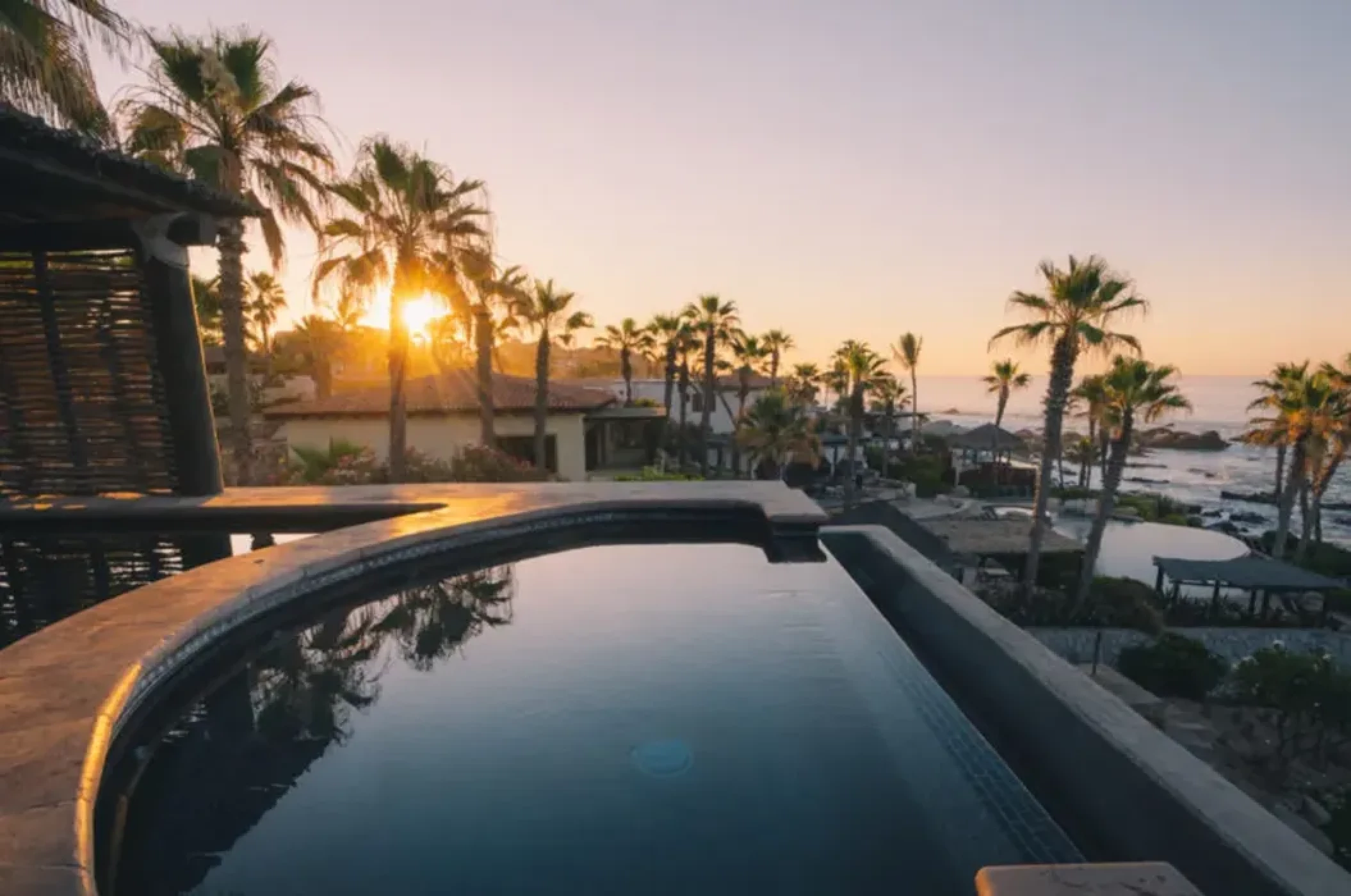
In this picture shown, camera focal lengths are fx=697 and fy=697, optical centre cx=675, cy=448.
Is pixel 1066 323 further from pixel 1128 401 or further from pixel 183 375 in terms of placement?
pixel 183 375

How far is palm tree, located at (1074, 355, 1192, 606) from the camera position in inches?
881

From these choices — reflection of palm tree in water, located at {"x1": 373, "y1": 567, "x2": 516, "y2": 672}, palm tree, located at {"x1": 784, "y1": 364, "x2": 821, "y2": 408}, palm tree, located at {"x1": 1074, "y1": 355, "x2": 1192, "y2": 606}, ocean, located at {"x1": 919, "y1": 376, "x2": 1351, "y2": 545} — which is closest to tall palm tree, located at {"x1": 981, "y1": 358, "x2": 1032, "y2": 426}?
ocean, located at {"x1": 919, "y1": 376, "x2": 1351, "y2": 545}

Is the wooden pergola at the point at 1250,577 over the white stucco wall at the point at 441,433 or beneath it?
beneath

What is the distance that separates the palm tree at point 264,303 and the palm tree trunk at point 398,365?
32.2 m

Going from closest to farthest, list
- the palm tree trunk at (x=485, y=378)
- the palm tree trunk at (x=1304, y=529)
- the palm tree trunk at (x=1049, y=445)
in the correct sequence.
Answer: the palm tree trunk at (x=1049, y=445)
the palm tree trunk at (x=485, y=378)
the palm tree trunk at (x=1304, y=529)

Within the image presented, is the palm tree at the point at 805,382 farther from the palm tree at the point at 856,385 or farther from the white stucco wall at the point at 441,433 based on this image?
the white stucco wall at the point at 441,433

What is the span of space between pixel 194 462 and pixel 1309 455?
124ft

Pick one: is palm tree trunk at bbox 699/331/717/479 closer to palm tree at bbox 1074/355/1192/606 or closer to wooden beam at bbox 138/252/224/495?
palm tree at bbox 1074/355/1192/606

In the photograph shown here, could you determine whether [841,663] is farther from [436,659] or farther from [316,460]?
[316,460]

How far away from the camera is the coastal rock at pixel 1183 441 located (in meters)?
104

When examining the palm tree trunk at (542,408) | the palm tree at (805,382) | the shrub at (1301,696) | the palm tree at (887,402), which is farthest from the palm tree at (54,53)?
the palm tree at (805,382)

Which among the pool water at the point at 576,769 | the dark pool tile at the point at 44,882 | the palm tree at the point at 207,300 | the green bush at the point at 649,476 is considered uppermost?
the palm tree at the point at 207,300

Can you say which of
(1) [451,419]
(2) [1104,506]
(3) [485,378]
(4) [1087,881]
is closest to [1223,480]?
(2) [1104,506]

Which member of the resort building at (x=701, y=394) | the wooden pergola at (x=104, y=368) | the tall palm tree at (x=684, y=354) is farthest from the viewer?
the resort building at (x=701, y=394)
